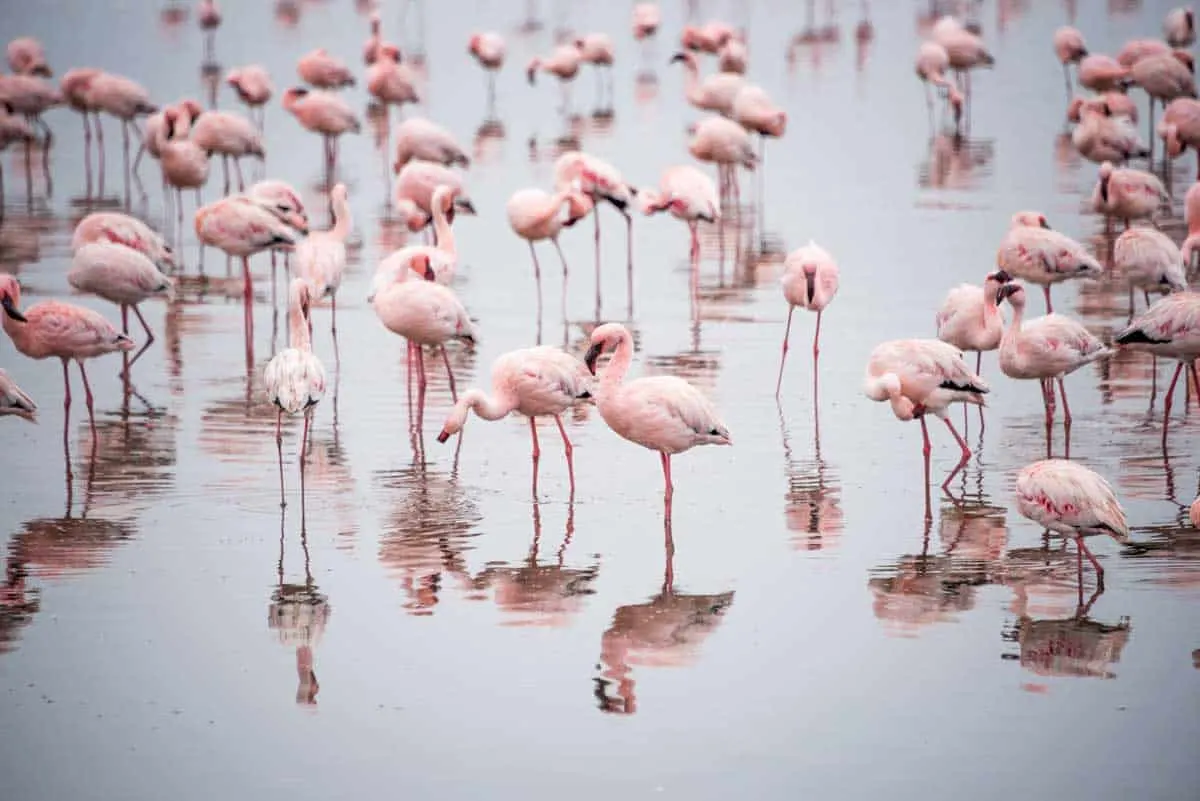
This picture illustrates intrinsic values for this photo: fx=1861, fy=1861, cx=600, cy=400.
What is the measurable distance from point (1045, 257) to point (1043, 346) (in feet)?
8.89

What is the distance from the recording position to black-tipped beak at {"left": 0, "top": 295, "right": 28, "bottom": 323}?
11841 millimetres

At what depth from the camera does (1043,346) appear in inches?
454

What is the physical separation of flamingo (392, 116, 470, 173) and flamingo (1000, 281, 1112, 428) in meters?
10.9

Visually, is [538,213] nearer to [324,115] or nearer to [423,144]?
[423,144]

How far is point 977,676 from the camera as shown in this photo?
26.8ft

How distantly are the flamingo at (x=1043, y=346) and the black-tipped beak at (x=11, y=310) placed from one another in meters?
6.23

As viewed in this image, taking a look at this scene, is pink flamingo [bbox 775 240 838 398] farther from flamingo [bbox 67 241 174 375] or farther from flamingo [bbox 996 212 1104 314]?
flamingo [bbox 67 241 174 375]

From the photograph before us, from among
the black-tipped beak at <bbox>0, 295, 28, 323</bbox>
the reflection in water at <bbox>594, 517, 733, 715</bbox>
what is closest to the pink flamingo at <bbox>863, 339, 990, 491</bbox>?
the reflection in water at <bbox>594, 517, 733, 715</bbox>

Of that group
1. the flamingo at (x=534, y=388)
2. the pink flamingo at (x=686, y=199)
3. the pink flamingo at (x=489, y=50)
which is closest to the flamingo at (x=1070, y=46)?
the pink flamingo at (x=489, y=50)

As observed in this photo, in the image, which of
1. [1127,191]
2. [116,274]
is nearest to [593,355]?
[116,274]

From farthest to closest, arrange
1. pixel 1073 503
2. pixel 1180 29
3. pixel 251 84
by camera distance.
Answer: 1. pixel 1180 29
2. pixel 251 84
3. pixel 1073 503

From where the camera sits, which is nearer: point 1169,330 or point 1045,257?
point 1169,330

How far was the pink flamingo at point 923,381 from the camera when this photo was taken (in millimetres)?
10938

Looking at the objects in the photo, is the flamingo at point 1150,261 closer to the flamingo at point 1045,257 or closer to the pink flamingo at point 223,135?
the flamingo at point 1045,257
